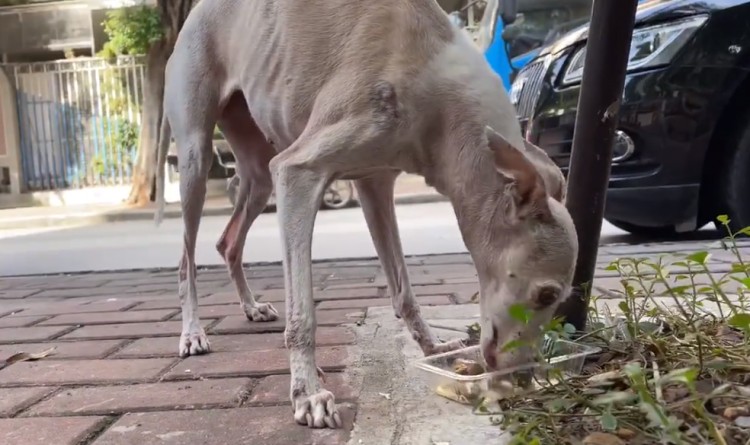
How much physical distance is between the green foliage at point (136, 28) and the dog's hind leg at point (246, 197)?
466 inches

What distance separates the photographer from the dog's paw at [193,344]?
287cm

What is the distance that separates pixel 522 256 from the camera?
2.03 meters

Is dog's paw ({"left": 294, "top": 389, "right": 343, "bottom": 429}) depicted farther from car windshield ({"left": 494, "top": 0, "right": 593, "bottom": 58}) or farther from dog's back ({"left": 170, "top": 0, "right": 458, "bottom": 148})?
car windshield ({"left": 494, "top": 0, "right": 593, "bottom": 58})

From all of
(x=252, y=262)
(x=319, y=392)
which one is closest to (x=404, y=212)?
(x=252, y=262)

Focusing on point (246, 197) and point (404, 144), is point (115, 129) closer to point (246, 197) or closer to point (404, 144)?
point (246, 197)

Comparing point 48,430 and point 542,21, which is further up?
point 542,21

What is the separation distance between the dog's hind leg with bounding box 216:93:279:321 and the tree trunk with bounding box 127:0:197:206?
11427 mm

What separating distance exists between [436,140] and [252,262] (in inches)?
155

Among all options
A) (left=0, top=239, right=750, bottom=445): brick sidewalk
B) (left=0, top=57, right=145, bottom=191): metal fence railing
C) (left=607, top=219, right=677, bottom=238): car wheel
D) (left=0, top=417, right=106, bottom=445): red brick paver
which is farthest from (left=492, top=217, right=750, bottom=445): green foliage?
(left=0, top=57, right=145, bottom=191): metal fence railing

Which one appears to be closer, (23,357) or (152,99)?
(23,357)

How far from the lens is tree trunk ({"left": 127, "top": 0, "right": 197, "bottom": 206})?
46.8 ft

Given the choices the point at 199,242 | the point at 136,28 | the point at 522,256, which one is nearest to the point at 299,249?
the point at 522,256

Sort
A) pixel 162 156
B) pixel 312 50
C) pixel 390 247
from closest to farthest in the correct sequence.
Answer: pixel 312 50 < pixel 390 247 < pixel 162 156

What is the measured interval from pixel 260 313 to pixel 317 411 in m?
1.54
